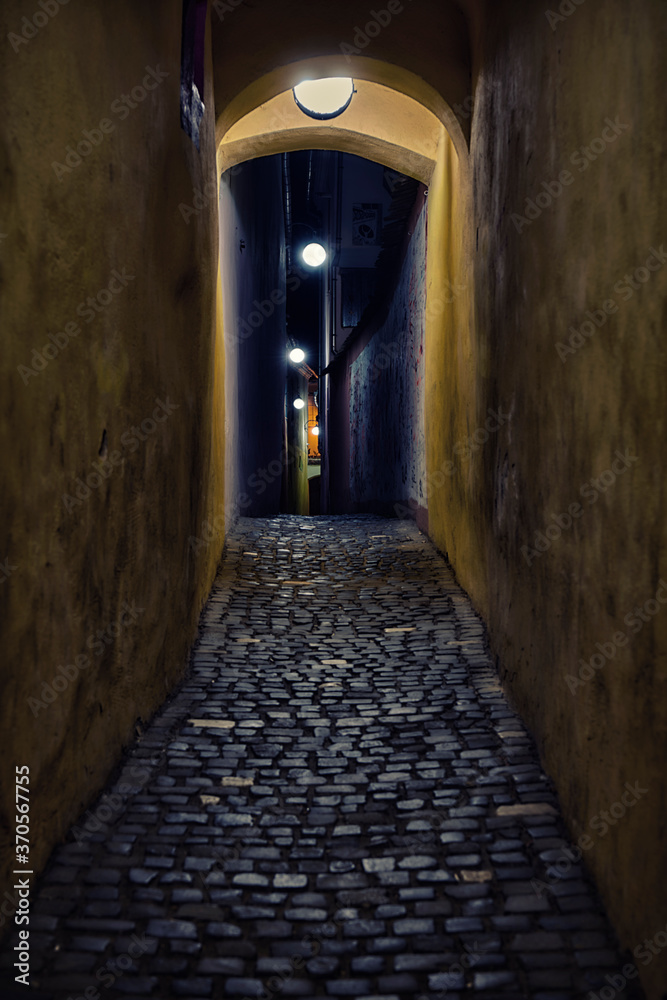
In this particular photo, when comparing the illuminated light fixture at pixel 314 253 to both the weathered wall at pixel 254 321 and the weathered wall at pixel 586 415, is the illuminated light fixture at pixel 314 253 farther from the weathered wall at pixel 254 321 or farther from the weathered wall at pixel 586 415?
the weathered wall at pixel 586 415

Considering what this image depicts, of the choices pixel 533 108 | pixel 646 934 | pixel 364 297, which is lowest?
pixel 646 934

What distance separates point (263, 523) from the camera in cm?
923

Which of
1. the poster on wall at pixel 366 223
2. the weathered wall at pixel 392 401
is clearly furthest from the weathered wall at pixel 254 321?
the poster on wall at pixel 366 223

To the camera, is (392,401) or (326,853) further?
(392,401)

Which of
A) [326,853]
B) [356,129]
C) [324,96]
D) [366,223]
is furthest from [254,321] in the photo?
[366,223]

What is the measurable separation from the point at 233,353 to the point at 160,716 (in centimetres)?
564

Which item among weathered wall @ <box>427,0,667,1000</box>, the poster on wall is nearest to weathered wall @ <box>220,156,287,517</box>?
weathered wall @ <box>427,0,667,1000</box>

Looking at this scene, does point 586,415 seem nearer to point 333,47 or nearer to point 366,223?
point 333,47

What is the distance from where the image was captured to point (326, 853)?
294 cm

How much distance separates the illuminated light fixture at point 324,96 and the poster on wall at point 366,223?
44.2 ft

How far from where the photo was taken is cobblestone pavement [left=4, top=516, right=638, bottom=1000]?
2346mm

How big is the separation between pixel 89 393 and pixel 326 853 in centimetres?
214

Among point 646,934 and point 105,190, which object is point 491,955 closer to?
point 646,934

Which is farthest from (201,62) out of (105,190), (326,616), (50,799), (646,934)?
(646,934)
